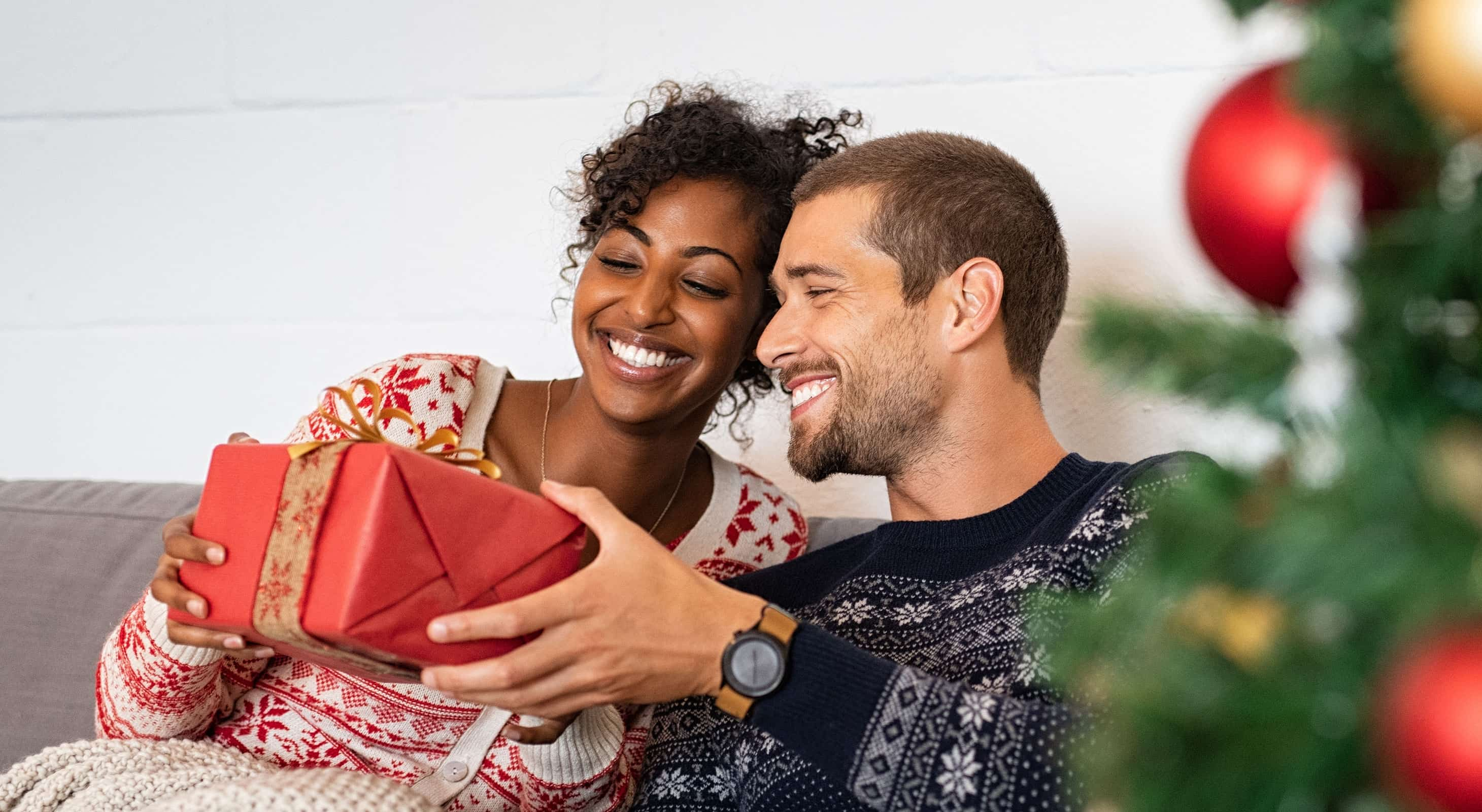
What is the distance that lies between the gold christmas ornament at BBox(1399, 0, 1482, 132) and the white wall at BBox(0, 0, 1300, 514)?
1.32 meters

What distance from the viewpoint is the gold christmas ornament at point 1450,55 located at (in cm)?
31

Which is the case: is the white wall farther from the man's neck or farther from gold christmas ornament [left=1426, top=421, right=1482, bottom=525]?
gold christmas ornament [left=1426, top=421, right=1482, bottom=525]

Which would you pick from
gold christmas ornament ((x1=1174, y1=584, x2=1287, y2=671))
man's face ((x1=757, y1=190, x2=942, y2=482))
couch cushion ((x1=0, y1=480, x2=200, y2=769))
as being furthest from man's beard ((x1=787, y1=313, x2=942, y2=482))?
gold christmas ornament ((x1=1174, y1=584, x2=1287, y2=671))

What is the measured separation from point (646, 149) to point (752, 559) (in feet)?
1.66

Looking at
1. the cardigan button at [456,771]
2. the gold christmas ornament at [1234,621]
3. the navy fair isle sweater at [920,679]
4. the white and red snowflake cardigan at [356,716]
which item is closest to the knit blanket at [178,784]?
the white and red snowflake cardigan at [356,716]

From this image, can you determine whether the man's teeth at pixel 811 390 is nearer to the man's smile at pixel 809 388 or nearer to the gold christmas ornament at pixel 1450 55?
the man's smile at pixel 809 388

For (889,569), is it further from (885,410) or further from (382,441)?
(382,441)

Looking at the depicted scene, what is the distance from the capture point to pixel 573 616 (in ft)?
2.86

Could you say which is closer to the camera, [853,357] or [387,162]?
[853,357]

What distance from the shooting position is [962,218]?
4.39ft

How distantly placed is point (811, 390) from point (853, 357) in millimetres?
66

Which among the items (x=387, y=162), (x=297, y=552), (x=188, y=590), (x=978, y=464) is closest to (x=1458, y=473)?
(x=297, y=552)

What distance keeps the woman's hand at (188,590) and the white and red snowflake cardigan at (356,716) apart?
15 cm

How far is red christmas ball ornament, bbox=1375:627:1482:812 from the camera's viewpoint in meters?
0.30
